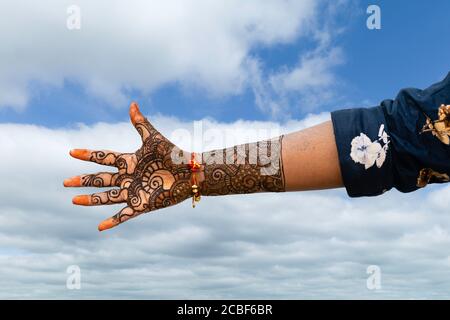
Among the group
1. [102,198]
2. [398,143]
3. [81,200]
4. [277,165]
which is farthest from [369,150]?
[81,200]

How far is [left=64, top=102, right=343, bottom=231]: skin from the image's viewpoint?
349 centimetres

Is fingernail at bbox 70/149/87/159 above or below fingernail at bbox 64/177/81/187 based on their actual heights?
above

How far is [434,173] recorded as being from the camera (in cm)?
327

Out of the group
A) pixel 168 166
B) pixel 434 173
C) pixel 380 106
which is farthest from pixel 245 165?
pixel 434 173

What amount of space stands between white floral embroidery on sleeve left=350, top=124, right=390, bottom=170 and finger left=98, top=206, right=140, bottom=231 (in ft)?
5.59

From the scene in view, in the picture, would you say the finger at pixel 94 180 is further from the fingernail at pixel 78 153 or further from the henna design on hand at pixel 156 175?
the fingernail at pixel 78 153

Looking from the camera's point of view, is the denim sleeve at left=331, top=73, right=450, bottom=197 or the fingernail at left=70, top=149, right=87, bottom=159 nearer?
the denim sleeve at left=331, top=73, right=450, bottom=197

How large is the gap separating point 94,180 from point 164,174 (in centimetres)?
55

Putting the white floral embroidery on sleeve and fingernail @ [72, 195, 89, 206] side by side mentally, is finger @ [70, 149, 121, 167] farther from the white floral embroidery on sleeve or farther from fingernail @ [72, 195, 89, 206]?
the white floral embroidery on sleeve

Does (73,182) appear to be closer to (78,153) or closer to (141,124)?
(78,153)

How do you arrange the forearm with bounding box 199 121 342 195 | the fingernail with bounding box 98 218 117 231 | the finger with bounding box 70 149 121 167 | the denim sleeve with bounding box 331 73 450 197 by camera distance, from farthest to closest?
1. the finger with bounding box 70 149 121 167
2. the fingernail with bounding box 98 218 117 231
3. the forearm with bounding box 199 121 342 195
4. the denim sleeve with bounding box 331 73 450 197

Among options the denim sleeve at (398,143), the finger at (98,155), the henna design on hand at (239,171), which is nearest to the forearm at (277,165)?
the henna design on hand at (239,171)

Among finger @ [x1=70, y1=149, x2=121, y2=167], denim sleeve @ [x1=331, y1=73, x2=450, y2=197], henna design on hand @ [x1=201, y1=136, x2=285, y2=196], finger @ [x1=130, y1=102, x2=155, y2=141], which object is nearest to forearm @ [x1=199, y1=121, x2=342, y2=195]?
henna design on hand @ [x1=201, y1=136, x2=285, y2=196]
